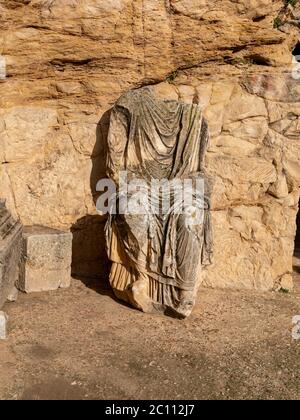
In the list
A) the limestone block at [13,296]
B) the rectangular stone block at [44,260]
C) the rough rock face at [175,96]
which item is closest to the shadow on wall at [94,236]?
the rough rock face at [175,96]

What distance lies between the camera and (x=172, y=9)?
6199 millimetres

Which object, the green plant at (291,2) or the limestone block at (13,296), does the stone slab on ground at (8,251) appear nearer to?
the limestone block at (13,296)

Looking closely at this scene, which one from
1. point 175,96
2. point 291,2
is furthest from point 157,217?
point 291,2

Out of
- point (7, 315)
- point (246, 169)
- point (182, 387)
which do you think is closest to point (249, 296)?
point (246, 169)

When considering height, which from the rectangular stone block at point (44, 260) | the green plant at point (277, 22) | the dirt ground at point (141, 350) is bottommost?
the dirt ground at point (141, 350)

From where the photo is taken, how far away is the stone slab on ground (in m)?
5.26

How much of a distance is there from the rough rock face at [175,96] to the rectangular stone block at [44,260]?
28.7 inches

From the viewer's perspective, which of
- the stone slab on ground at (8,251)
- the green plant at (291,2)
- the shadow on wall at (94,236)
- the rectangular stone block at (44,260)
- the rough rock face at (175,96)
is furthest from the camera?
the green plant at (291,2)

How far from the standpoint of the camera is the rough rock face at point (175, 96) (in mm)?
6191

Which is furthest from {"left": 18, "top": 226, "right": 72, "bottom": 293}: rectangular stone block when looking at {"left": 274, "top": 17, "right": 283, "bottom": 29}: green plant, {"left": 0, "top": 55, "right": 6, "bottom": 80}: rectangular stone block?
{"left": 274, "top": 17, "right": 283, "bottom": 29}: green plant

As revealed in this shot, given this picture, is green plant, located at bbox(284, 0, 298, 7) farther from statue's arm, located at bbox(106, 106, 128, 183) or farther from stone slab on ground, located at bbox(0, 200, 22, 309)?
stone slab on ground, located at bbox(0, 200, 22, 309)

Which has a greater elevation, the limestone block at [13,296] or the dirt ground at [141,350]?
the limestone block at [13,296]

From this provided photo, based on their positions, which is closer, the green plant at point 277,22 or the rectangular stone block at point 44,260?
the rectangular stone block at point 44,260

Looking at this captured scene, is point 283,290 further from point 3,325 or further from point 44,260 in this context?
point 3,325
